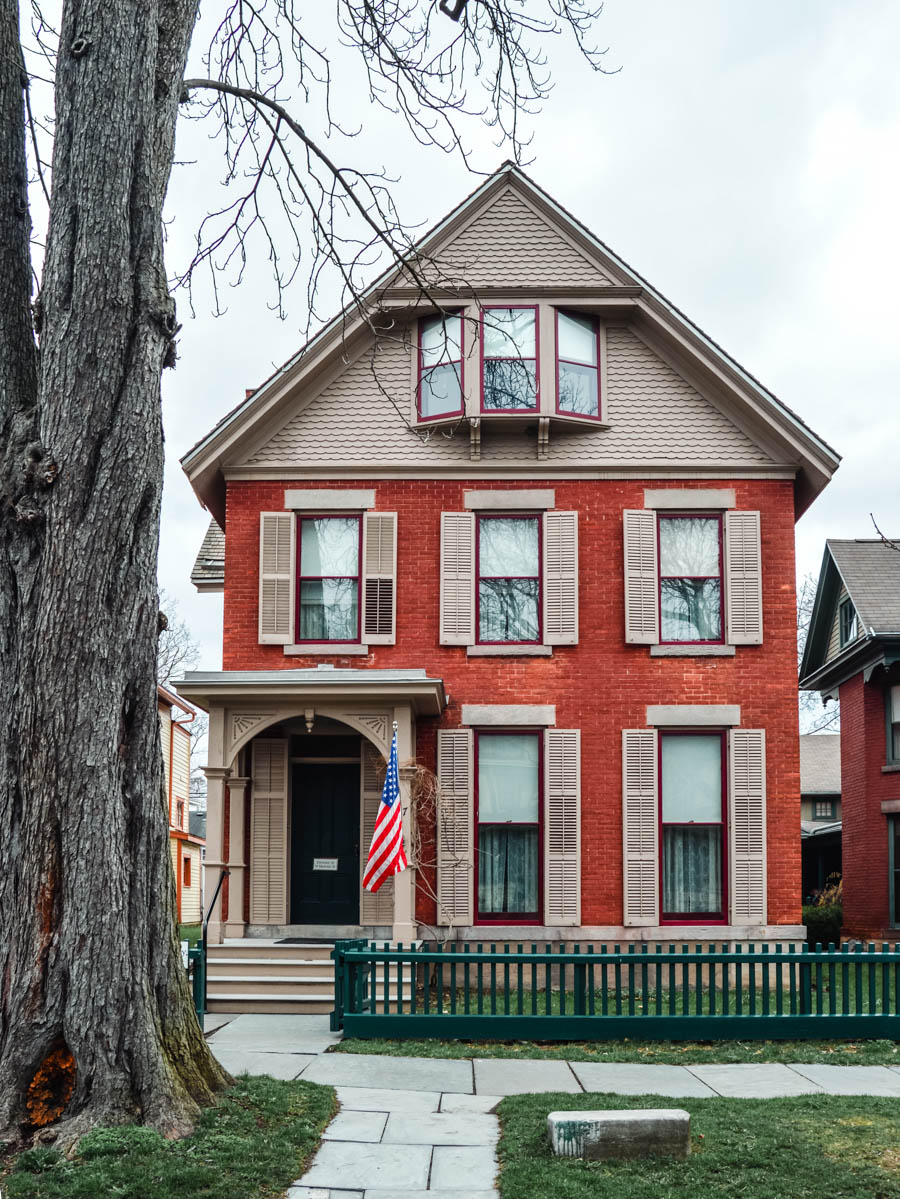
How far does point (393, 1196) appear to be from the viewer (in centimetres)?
662

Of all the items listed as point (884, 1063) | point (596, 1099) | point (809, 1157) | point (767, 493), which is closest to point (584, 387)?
point (767, 493)

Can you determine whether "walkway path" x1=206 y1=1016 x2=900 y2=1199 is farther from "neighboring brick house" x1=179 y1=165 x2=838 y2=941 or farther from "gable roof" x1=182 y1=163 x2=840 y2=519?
"gable roof" x1=182 y1=163 x2=840 y2=519

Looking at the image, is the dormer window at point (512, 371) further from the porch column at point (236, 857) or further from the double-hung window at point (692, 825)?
the porch column at point (236, 857)

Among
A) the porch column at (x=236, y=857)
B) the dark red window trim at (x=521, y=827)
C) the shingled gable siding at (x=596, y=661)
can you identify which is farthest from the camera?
the shingled gable siding at (x=596, y=661)

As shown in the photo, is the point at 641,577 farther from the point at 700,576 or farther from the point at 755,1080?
the point at 755,1080

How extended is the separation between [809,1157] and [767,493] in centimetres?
1147

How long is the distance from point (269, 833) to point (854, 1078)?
8.70 metres

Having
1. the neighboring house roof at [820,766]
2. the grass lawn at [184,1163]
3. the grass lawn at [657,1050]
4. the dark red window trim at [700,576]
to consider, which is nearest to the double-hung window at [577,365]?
the dark red window trim at [700,576]

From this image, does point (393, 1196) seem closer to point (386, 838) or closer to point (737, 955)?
point (737, 955)

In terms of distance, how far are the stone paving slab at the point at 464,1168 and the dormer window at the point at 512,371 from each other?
11.3 m

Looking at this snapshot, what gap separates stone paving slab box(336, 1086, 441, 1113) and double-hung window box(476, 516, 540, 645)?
854cm

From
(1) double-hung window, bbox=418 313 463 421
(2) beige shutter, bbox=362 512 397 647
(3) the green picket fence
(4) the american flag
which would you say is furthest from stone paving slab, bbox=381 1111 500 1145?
(1) double-hung window, bbox=418 313 463 421

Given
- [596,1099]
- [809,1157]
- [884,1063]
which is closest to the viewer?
[809,1157]

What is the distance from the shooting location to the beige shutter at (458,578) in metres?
17.2
